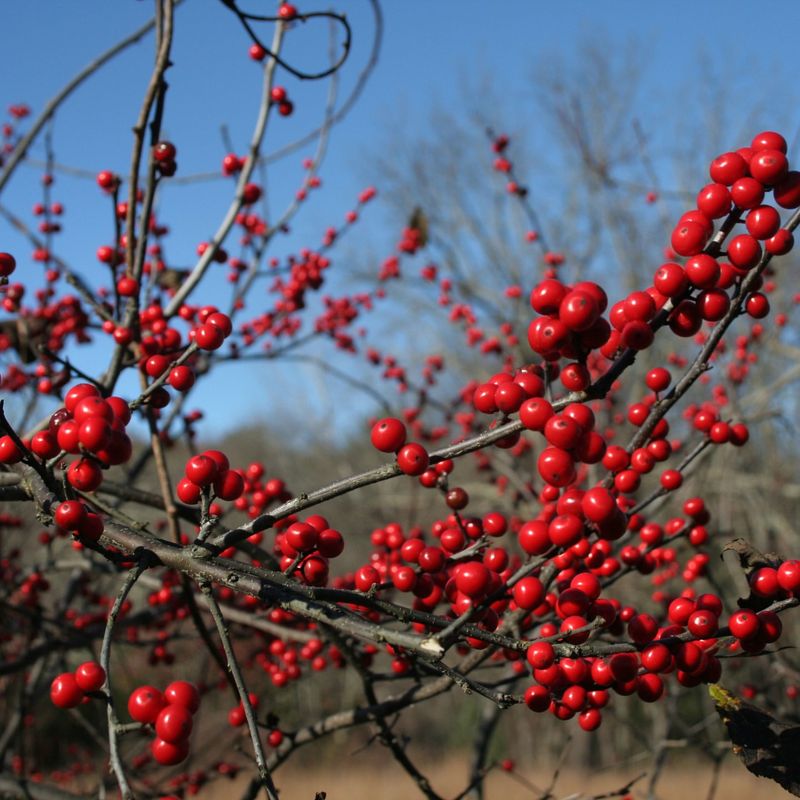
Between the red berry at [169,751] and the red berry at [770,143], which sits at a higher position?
the red berry at [770,143]

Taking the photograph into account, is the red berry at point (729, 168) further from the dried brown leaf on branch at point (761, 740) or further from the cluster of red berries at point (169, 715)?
the cluster of red berries at point (169, 715)

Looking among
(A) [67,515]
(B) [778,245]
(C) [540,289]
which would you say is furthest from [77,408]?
(B) [778,245]

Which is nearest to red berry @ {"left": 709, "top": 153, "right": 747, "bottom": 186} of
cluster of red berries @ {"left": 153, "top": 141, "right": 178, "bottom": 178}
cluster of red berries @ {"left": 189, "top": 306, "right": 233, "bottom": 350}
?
cluster of red berries @ {"left": 189, "top": 306, "right": 233, "bottom": 350}

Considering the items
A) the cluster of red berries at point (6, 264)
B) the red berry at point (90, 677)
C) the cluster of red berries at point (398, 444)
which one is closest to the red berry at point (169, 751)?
the red berry at point (90, 677)

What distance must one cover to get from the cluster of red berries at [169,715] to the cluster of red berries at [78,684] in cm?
7

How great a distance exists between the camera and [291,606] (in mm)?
1114

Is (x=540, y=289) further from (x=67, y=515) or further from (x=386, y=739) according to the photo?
(x=386, y=739)

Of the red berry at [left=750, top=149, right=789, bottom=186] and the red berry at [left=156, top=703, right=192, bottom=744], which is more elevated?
the red berry at [left=750, top=149, right=789, bottom=186]

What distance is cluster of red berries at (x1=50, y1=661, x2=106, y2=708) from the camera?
3.72 feet

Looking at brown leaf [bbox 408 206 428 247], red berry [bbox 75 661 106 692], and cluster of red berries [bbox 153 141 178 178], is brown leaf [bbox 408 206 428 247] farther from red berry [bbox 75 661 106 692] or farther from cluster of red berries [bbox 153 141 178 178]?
red berry [bbox 75 661 106 692]

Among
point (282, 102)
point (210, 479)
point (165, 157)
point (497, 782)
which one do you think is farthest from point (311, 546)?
point (497, 782)

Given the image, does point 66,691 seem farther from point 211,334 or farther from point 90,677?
point 211,334

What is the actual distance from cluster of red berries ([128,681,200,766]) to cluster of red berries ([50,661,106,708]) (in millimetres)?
66

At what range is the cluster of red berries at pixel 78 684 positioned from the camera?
44.6 inches
